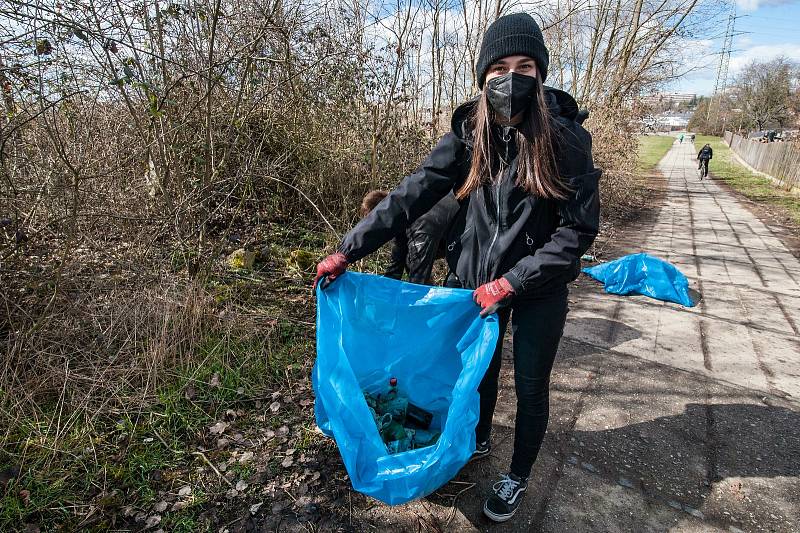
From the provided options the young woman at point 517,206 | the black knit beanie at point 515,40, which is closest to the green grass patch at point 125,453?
the young woman at point 517,206

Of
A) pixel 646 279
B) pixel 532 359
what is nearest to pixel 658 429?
pixel 532 359

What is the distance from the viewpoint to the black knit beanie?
151cm

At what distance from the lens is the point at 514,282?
1.55 metres

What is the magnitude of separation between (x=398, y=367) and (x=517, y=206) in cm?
103

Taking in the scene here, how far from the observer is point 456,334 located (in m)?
2.02

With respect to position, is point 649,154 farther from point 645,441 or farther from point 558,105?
point 558,105

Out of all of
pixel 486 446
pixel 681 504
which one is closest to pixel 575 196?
pixel 486 446

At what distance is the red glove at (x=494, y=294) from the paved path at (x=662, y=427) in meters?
0.98

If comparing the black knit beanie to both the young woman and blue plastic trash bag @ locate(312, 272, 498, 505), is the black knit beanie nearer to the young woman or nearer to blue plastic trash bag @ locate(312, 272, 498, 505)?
the young woman

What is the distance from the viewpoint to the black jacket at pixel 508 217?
5.00 feet

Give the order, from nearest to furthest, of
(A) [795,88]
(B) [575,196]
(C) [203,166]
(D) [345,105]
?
(B) [575,196] → (C) [203,166] → (D) [345,105] → (A) [795,88]

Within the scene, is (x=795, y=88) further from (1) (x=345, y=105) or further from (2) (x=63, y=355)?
(2) (x=63, y=355)

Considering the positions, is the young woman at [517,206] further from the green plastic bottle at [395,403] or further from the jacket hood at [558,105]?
the green plastic bottle at [395,403]

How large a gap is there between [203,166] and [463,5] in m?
3.59
